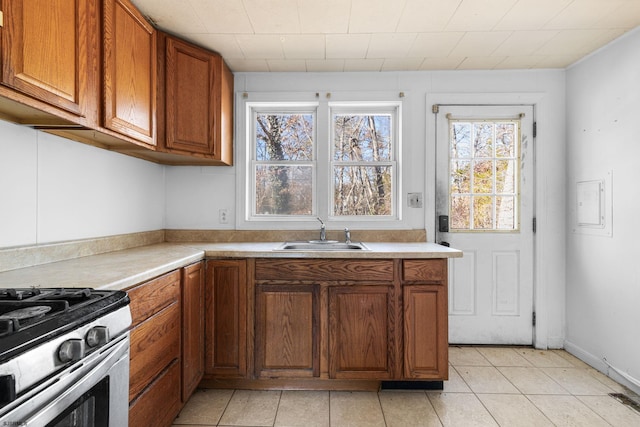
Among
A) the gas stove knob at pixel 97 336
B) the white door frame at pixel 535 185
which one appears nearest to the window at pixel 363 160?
the white door frame at pixel 535 185

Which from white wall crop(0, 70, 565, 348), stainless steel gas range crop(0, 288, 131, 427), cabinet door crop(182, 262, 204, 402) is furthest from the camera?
white wall crop(0, 70, 565, 348)

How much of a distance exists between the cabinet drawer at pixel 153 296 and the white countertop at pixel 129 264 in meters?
0.04

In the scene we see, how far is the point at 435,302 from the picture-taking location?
211 centimetres

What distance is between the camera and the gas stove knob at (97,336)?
92 cm

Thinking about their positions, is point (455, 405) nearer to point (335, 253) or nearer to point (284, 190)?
point (335, 253)

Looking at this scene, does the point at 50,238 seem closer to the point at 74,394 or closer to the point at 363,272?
the point at 74,394

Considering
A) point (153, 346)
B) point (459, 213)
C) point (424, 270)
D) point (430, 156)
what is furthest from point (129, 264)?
point (459, 213)

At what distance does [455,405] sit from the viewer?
6.57ft

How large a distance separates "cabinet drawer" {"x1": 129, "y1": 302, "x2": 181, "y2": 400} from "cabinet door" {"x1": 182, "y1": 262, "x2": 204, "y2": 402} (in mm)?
79

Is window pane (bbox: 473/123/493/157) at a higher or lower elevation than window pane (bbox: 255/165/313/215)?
higher

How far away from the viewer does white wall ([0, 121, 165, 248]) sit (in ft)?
4.88

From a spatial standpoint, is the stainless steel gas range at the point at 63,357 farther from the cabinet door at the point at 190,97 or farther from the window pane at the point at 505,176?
the window pane at the point at 505,176

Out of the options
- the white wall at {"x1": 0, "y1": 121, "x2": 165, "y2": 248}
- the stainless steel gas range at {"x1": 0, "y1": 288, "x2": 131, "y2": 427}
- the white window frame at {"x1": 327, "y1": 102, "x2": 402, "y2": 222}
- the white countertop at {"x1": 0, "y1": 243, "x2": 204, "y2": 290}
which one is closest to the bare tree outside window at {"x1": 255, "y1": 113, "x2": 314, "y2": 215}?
the white window frame at {"x1": 327, "y1": 102, "x2": 402, "y2": 222}

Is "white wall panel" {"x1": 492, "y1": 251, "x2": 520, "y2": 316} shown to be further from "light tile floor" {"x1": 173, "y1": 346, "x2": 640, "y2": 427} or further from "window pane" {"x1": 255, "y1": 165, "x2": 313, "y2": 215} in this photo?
"window pane" {"x1": 255, "y1": 165, "x2": 313, "y2": 215}
